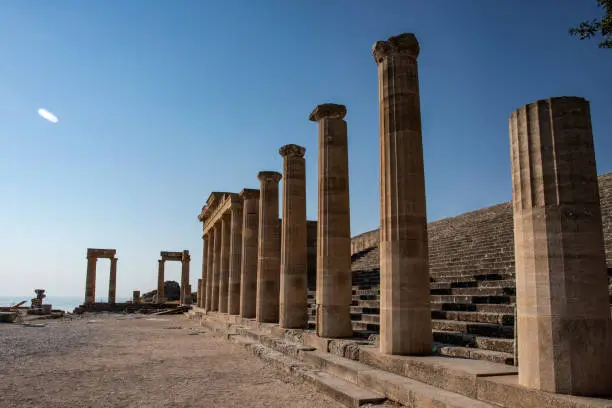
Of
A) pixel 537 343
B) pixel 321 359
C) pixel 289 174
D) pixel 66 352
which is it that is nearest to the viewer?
pixel 537 343

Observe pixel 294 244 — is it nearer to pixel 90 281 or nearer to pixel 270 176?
pixel 270 176

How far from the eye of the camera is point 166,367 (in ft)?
38.0

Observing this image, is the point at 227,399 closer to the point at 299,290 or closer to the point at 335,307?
the point at 335,307

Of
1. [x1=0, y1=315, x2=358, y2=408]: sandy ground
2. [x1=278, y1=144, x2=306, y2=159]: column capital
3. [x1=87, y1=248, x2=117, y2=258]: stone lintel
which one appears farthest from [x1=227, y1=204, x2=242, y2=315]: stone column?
[x1=87, y1=248, x2=117, y2=258]: stone lintel

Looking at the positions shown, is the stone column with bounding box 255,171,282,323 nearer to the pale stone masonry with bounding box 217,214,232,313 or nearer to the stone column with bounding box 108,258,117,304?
the pale stone masonry with bounding box 217,214,232,313

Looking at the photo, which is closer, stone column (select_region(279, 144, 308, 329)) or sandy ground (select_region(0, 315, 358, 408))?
sandy ground (select_region(0, 315, 358, 408))

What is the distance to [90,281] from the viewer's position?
5547cm

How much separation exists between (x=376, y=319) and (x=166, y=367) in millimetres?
5188

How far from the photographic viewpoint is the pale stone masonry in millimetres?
26953

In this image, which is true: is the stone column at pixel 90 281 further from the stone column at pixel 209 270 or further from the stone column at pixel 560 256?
the stone column at pixel 560 256

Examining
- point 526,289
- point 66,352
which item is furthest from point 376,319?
point 66,352

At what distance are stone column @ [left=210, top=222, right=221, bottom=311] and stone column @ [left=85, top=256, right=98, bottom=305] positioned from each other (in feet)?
95.8

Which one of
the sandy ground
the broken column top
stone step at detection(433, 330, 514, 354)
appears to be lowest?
the sandy ground

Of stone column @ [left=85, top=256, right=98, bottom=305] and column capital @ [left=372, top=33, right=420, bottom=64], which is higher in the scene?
column capital @ [left=372, top=33, right=420, bottom=64]
